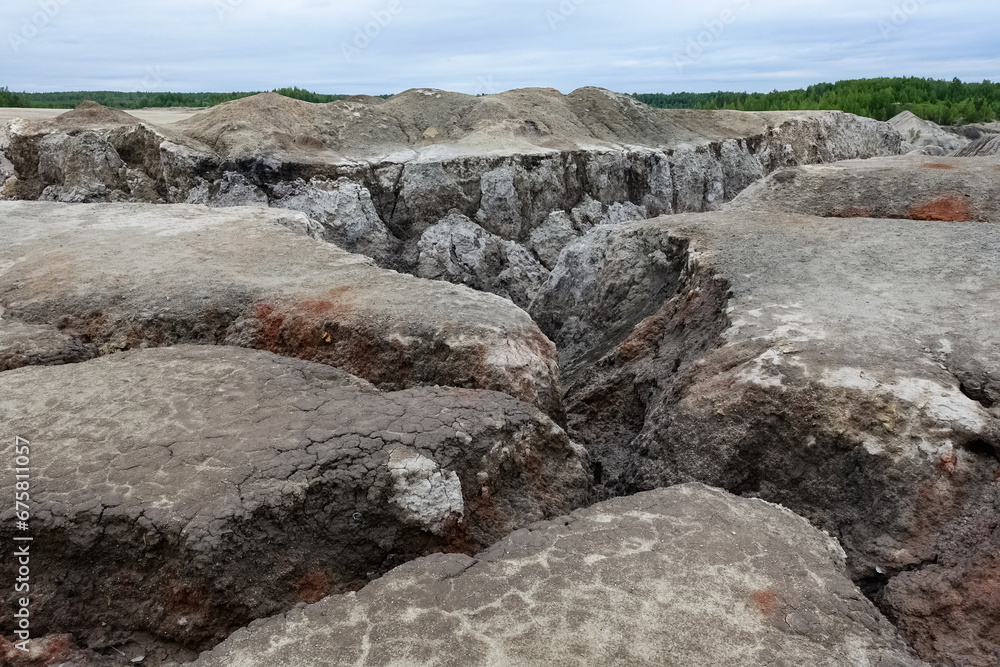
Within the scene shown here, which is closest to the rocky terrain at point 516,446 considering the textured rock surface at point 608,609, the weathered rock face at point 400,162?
the textured rock surface at point 608,609

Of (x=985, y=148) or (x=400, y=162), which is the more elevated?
(x=985, y=148)

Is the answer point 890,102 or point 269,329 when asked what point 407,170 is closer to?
point 269,329

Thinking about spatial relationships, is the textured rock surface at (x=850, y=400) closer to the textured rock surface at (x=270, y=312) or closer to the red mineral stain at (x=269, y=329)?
the textured rock surface at (x=270, y=312)

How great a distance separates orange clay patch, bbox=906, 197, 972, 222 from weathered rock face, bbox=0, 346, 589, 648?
5360 mm

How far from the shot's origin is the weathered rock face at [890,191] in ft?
24.0

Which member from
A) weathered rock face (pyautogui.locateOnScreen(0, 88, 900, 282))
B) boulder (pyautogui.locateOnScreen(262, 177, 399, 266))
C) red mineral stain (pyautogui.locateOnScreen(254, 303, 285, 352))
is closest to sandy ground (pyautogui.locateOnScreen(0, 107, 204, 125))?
weathered rock face (pyautogui.locateOnScreen(0, 88, 900, 282))

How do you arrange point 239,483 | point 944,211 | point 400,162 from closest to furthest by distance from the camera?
point 239,483 < point 944,211 < point 400,162

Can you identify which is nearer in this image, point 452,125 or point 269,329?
point 269,329

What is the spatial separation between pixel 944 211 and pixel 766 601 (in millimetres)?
6401

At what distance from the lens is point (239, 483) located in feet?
9.57

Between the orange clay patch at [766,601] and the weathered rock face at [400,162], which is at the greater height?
the weathered rock face at [400,162]

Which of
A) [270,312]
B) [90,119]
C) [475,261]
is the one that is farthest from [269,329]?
[90,119]

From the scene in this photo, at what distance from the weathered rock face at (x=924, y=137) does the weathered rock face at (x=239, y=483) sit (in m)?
19.7

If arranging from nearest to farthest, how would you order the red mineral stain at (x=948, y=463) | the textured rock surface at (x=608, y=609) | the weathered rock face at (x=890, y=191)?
the textured rock surface at (x=608, y=609), the red mineral stain at (x=948, y=463), the weathered rock face at (x=890, y=191)
